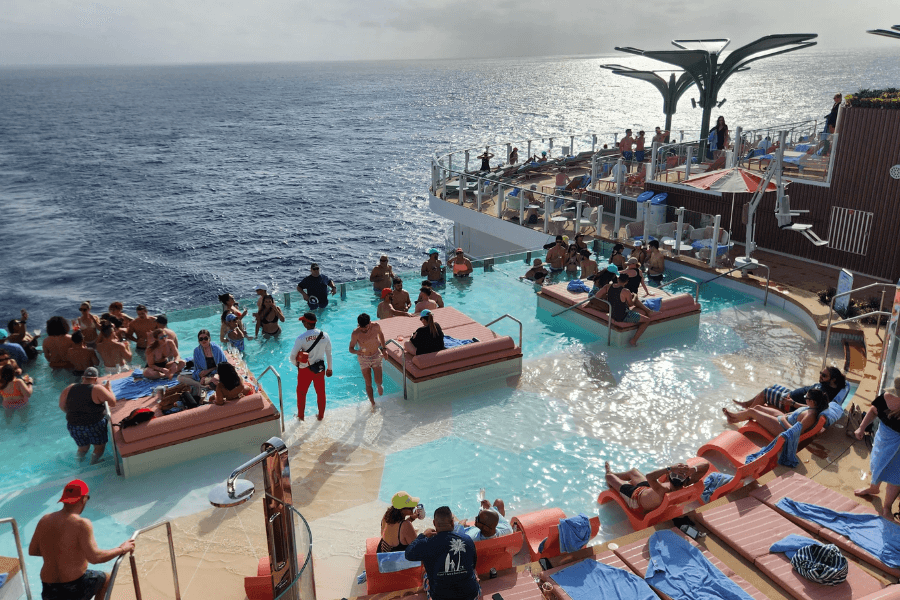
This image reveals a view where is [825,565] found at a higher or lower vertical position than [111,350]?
higher

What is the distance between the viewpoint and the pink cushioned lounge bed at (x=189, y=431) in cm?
923

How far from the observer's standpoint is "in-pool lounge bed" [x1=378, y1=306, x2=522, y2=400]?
38.1 feet

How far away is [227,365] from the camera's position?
990cm

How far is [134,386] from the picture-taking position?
10766mm

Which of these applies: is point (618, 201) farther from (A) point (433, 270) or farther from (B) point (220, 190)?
(B) point (220, 190)

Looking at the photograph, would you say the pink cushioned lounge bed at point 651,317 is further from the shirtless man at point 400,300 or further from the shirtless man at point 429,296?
the shirtless man at point 400,300

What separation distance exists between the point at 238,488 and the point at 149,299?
28478mm

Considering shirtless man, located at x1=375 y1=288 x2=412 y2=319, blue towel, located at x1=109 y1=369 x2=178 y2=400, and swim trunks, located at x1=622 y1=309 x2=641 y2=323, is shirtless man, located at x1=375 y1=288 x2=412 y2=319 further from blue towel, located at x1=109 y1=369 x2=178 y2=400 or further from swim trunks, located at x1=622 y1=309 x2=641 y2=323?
blue towel, located at x1=109 y1=369 x2=178 y2=400

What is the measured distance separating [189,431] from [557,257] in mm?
11464

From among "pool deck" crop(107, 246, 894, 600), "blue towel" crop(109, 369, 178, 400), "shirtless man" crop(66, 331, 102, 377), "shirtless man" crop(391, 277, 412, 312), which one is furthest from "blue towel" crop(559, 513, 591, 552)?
"shirtless man" crop(66, 331, 102, 377)

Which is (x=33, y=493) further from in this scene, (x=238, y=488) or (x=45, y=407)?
(x=238, y=488)

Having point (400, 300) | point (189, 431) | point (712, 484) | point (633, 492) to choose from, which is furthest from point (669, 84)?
point (189, 431)

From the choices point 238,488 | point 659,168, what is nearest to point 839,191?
point 659,168

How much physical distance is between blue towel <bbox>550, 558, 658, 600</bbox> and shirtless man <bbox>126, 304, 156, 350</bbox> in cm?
Result: 993
